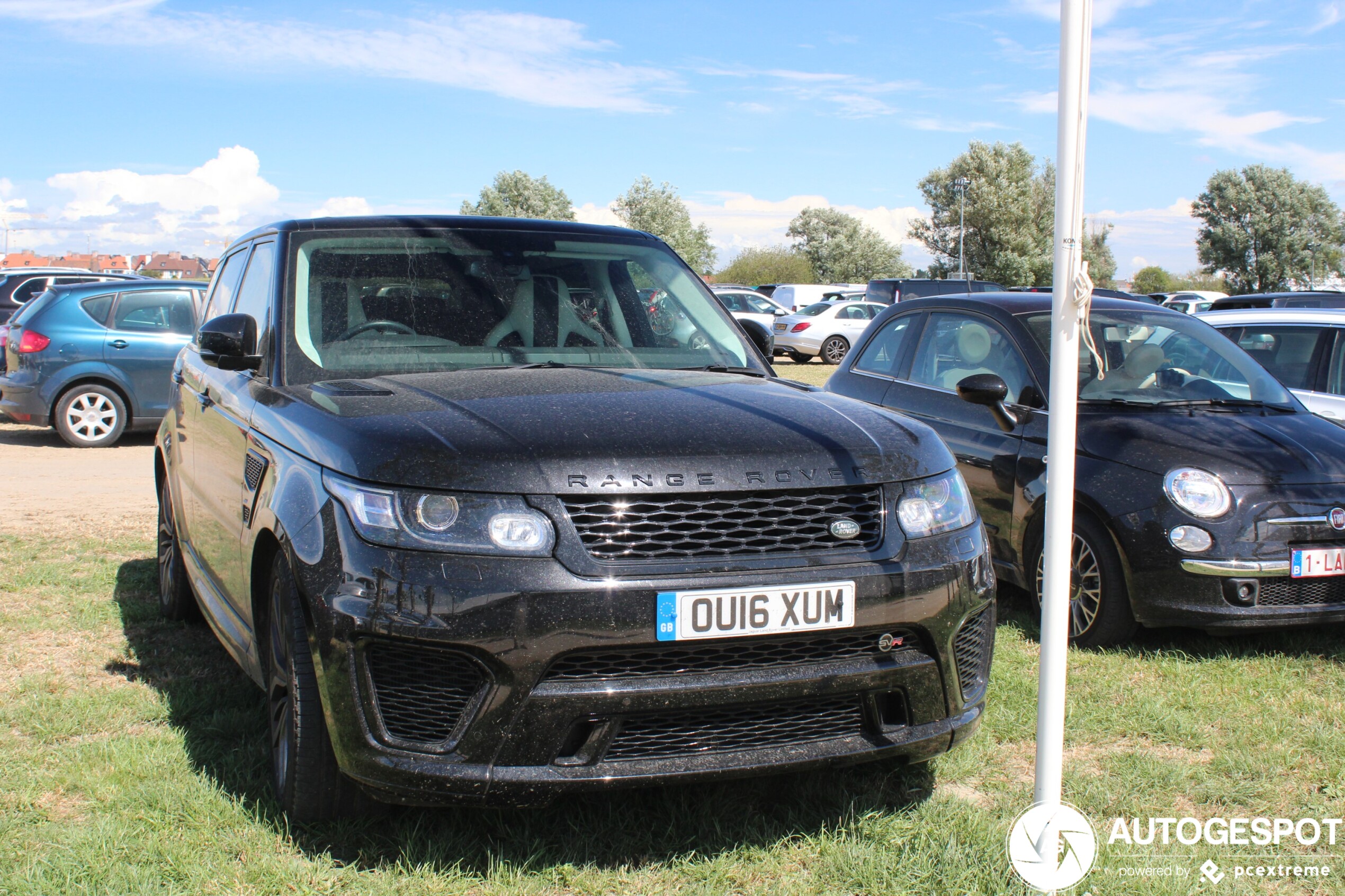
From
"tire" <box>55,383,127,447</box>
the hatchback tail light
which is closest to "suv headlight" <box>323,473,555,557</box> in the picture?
"tire" <box>55,383,127,447</box>

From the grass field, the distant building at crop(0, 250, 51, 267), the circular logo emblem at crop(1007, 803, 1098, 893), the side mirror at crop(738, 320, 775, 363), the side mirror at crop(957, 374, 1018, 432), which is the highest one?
the distant building at crop(0, 250, 51, 267)

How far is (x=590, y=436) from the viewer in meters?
2.74

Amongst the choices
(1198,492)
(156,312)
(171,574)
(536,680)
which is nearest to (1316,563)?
(1198,492)

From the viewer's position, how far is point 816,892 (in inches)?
109

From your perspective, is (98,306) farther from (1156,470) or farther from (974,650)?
(974,650)

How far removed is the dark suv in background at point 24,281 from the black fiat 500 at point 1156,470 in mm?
17413

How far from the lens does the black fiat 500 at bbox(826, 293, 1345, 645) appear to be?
452 centimetres

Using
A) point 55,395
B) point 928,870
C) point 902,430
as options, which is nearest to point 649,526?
point 902,430

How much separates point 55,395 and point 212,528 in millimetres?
9083

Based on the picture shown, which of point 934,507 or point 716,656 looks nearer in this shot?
point 716,656

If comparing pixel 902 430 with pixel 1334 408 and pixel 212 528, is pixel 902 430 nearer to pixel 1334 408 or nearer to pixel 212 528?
pixel 212 528

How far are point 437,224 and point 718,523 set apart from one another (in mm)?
1931

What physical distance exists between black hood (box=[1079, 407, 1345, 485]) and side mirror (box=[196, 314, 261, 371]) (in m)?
3.38

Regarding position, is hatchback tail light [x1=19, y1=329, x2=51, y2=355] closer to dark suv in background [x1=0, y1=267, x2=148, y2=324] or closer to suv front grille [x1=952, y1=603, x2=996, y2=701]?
dark suv in background [x1=0, y1=267, x2=148, y2=324]
